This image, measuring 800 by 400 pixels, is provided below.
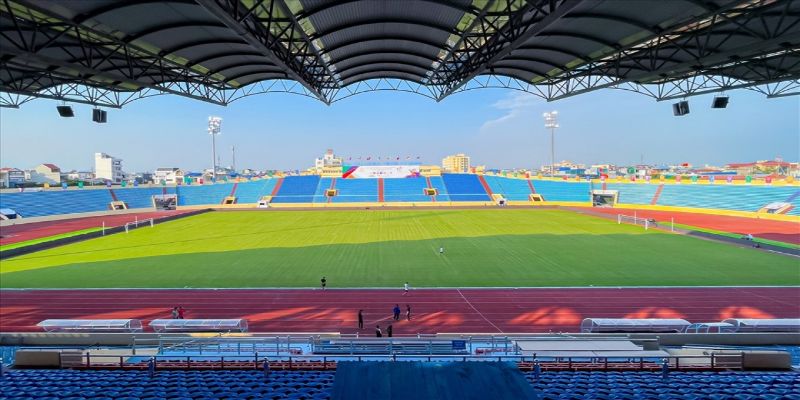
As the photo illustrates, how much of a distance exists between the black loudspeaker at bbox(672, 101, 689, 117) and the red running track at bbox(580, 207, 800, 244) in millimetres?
19240

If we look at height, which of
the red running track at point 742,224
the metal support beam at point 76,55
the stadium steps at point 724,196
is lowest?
the red running track at point 742,224

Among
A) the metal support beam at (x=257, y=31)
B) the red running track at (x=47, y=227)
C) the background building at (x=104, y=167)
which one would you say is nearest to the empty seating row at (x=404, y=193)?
the red running track at (x=47, y=227)

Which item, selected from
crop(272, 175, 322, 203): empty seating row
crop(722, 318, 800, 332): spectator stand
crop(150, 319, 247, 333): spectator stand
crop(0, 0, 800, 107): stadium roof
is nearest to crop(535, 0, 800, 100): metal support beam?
crop(0, 0, 800, 107): stadium roof

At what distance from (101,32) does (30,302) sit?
41.3 feet

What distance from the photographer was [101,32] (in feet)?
44.6

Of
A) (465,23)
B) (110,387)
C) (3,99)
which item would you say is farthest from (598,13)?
(3,99)

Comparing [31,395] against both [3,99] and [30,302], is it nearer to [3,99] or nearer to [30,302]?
A: [30,302]

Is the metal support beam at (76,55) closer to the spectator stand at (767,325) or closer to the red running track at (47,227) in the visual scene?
the red running track at (47,227)

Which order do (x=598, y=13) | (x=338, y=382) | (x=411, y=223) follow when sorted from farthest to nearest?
(x=411, y=223) → (x=598, y=13) → (x=338, y=382)

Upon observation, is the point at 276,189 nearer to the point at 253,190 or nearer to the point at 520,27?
the point at 253,190

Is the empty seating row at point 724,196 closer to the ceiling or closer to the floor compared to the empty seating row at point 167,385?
closer to the ceiling

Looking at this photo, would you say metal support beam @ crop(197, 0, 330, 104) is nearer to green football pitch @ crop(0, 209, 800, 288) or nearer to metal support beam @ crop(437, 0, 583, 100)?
metal support beam @ crop(437, 0, 583, 100)

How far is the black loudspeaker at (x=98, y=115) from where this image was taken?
2127cm

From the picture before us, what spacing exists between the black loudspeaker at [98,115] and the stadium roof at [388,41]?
1485 millimetres
